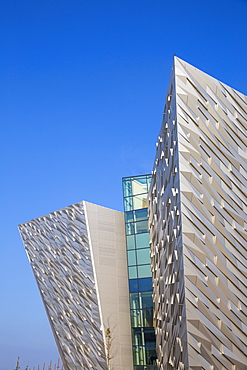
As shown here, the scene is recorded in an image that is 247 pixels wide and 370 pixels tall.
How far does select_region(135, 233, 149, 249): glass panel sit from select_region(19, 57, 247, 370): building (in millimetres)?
240

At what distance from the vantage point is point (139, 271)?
85.8 ft

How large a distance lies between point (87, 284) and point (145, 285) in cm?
354

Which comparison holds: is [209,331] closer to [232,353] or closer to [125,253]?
[232,353]

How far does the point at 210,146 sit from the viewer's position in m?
15.7

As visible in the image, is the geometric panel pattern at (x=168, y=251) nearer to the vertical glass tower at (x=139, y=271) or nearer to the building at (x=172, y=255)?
the building at (x=172, y=255)

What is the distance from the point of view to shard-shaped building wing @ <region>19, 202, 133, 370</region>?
80.8 ft

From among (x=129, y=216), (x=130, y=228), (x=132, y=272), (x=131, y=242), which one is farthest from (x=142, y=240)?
(x=132, y=272)

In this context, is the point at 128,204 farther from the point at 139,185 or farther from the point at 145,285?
the point at 145,285

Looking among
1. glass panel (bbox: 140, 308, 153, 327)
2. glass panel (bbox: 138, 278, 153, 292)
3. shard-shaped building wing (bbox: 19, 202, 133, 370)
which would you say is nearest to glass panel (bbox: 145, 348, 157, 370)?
shard-shaped building wing (bbox: 19, 202, 133, 370)

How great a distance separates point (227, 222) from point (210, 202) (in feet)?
3.05

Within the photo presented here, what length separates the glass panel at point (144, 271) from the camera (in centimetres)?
2602

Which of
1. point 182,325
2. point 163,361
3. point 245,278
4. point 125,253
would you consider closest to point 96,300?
point 125,253

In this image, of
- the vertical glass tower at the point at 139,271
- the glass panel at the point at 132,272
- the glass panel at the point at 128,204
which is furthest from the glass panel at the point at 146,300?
the glass panel at the point at 128,204

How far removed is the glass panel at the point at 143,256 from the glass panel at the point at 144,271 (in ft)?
0.80
